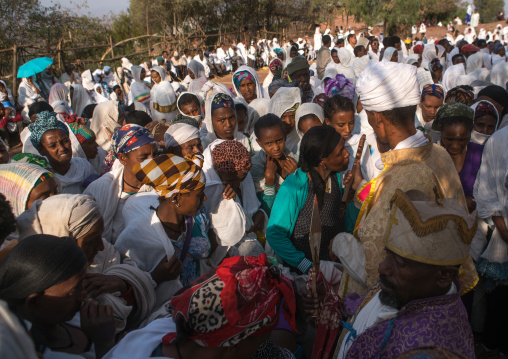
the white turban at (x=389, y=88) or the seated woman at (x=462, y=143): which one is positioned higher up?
the white turban at (x=389, y=88)

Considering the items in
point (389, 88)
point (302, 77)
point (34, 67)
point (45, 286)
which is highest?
point (34, 67)

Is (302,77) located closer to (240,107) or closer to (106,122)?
(240,107)

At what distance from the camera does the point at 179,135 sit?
434 centimetres

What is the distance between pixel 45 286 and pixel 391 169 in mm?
1793

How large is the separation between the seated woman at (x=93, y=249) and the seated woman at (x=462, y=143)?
9.83 feet

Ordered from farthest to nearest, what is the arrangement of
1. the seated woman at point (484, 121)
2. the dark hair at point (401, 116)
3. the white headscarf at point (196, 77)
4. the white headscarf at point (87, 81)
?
the white headscarf at point (87, 81)
the white headscarf at point (196, 77)
the seated woman at point (484, 121)
the dark hair at point (401, 116)

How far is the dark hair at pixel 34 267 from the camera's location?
1.52 metres

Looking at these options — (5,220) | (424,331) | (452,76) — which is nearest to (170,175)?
(5,220)

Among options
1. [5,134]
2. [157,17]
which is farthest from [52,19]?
[5,134]

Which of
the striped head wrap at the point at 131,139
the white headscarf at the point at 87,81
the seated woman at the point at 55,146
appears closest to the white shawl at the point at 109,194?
the striped head wrap at the point at 131,139

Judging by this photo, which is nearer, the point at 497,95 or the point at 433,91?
the point at 497,95

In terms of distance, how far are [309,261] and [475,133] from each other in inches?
104

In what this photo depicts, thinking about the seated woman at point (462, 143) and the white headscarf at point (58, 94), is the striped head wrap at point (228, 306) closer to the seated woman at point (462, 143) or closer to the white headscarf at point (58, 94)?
the seated woman at point (462, 143)

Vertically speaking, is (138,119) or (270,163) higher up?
(138,119)
